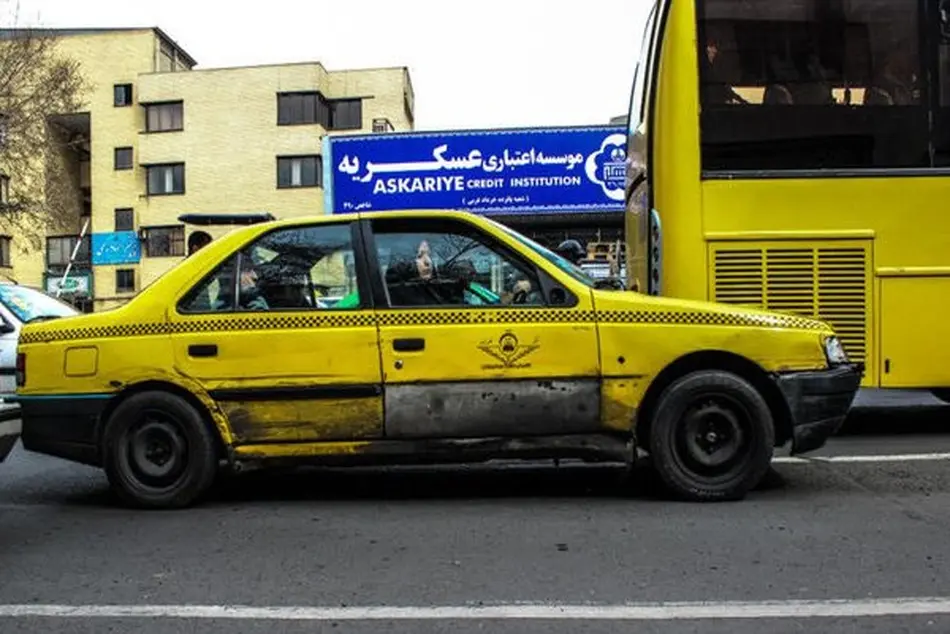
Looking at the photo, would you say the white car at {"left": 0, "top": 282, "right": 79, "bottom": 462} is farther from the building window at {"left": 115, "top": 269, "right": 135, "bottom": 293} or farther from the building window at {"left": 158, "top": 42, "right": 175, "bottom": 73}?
the building window at {"left": 158, "top": 42, "right": 175, "bottom": 73}

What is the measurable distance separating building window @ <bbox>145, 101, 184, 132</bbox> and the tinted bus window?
4242cm

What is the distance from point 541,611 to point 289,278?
2.79m

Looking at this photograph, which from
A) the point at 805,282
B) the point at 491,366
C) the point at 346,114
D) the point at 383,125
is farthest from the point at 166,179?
the point at 491,366

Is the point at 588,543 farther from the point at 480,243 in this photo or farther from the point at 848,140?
the point at 848,140

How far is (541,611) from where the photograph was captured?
156 inches

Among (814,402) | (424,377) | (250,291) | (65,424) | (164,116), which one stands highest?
(164,116)

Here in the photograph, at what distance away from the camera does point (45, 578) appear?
4570 millimetres

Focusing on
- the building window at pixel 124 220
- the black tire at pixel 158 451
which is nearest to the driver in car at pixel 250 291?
the black tire at pixel 158 451

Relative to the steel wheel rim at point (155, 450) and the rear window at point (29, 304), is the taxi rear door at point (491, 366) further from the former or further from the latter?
the rear window at point (29, 304)

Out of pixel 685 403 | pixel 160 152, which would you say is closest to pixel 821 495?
pixel 685 403

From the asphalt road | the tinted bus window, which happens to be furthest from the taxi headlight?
the tinted bus window

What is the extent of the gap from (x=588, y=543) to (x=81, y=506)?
3259mm

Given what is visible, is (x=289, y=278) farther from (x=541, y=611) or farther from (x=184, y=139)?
(x=184, y=139)

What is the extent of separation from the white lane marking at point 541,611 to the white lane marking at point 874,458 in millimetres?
3066
